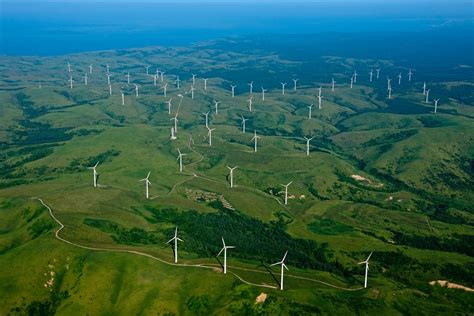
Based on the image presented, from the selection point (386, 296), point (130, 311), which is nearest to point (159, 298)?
point (130, 311)

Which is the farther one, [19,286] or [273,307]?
[19,286]

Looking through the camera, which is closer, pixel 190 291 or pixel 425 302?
pixel 190 291

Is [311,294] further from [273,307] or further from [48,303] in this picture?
[48,303]

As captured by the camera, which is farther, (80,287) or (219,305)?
(80,287)

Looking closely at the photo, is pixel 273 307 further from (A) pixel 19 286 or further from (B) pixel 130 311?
(A) pixel 19 286

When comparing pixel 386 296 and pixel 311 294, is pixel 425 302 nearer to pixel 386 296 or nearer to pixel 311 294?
pixel 386 296

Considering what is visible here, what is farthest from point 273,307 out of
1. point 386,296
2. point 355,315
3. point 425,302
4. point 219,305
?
point 425,302

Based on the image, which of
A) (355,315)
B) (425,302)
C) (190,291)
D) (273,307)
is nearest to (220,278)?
(190,291)
